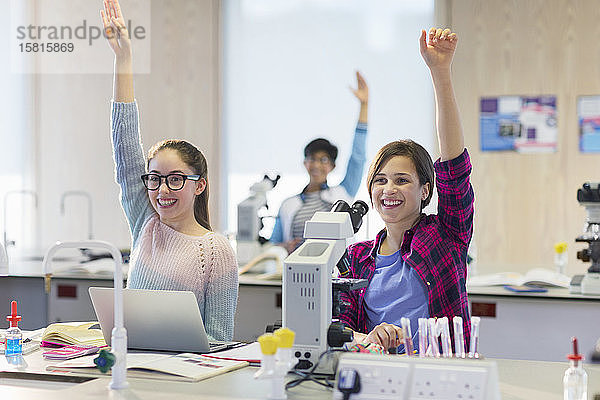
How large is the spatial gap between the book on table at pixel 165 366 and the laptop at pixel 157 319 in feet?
0.15

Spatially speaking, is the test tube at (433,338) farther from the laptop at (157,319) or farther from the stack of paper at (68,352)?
the stack of paper at (68,352)

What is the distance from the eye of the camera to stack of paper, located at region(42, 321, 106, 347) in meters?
2.38

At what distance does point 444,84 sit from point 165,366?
110 centimetres

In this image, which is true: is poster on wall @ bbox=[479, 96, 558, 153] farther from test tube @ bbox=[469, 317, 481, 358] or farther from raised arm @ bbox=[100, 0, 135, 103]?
test tube @ bbox=[469, 317, 481, 358]

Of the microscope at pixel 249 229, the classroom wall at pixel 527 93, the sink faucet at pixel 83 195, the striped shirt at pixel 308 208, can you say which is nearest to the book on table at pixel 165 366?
the microscope at pixel 249 229

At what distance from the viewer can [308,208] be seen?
4.75m

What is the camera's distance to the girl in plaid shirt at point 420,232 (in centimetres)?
227

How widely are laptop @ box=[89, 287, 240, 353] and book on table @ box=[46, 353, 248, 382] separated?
0.05 meters

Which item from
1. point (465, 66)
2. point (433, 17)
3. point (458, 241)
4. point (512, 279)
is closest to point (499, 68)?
point (465, 66)

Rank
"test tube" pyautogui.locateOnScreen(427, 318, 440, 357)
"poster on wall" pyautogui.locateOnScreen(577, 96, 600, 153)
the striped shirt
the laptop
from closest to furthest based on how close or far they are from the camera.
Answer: "test tube" pyautogui.locateOnScreen(427, 318, 440, 357)
the laptop
the striped shirt
"poster on wall" pyautogui.locateOnScreen(577, 96, 600, 153)

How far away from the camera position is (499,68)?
5797 millimetres

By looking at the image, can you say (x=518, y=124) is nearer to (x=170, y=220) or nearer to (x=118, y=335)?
(x=170, y=220)

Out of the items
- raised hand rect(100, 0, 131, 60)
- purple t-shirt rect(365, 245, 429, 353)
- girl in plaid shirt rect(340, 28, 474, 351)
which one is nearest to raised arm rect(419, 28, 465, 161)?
girl in plaid shirt rect(340, 28, 474, 351)

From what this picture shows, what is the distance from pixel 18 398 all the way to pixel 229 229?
449 centimetres
